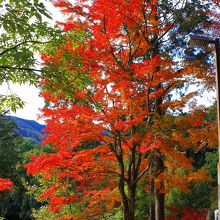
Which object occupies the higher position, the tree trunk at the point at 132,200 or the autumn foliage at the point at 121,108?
the autumn foliage at the point at 121,108

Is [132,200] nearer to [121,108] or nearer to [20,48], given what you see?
[121,108]

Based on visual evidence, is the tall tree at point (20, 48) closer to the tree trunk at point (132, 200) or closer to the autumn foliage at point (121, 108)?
the autumn foliage at point (121, 108)

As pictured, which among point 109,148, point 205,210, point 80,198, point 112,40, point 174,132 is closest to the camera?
point 174,132

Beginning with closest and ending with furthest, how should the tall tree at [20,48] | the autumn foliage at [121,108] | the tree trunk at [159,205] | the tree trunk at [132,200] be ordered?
the tall tree at [20,48], the autumn foliage at [121,108], the tree trunk at [132,200], the tree trunk at [159,205]

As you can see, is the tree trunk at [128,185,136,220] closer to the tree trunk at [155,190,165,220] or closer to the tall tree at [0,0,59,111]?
the tree trunk at [155,190,165,220]

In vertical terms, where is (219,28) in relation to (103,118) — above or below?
above

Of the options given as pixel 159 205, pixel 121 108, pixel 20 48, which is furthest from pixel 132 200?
pixel 20 48

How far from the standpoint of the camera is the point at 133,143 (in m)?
12.1

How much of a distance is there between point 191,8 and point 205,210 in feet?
34.2

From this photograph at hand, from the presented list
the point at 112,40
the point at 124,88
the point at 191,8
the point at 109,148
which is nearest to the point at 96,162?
the point at 109,148

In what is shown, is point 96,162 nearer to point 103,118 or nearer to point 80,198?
point 103,118

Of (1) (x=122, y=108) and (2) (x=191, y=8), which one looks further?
(2) (x=191, y=8)

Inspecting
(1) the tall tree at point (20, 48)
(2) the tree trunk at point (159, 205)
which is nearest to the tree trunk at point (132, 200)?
(2) the tree trunk at point (159, 205)

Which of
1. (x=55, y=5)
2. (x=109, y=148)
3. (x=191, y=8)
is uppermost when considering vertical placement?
(x=191, y=8)
